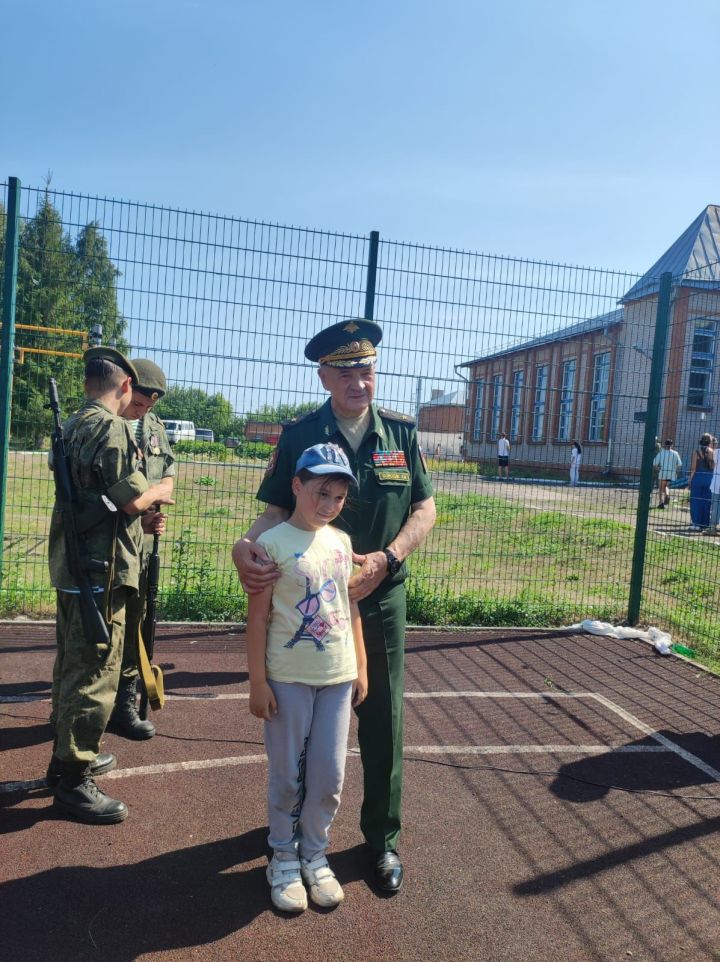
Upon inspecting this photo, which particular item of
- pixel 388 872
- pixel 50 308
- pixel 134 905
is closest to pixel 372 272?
pixel 50 308

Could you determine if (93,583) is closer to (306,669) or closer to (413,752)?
(306,669)

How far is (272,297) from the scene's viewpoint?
6.73 m

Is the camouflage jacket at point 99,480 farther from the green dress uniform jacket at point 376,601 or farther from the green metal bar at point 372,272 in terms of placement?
the green metal bar at point 372,272

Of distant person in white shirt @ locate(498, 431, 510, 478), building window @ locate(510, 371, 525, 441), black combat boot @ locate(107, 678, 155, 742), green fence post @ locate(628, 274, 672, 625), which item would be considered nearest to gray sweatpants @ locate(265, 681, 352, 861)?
black combat boot @ locate(107, 678, 155, 742)

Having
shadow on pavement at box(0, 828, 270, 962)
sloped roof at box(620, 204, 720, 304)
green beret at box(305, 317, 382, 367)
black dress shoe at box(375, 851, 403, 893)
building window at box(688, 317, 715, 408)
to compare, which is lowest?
shadow on pavement at box(0, 828, 270, 962)

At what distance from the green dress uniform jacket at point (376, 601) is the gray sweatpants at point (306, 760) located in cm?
22

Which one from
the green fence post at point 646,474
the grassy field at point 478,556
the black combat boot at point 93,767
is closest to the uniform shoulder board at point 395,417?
the black combat boot at point 93,767

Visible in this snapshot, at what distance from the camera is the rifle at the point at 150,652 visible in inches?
160

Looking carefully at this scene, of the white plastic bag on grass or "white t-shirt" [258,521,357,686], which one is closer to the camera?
"white t-shirt" [258,521,357,686]

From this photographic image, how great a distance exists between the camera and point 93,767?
156 inches

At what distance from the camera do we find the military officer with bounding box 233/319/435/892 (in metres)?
3.17

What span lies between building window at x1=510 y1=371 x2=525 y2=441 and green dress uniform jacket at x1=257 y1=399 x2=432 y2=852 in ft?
14.5

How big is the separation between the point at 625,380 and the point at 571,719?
12.6 feet

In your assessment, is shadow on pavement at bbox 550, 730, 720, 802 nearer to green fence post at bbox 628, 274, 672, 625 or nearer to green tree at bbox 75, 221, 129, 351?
green fence post at bbox 628, 274, 672, 625
